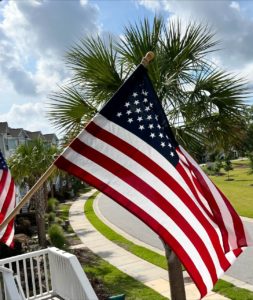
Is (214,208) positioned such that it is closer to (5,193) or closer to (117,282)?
(5,193)

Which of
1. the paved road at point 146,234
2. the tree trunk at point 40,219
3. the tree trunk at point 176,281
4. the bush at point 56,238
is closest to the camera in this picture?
the tree trunk at point 176,281

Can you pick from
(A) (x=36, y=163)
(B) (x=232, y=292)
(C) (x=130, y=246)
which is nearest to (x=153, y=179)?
(B) (x=232, y=292)

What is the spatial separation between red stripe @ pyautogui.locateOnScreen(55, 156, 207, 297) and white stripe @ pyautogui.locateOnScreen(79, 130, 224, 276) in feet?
0.78

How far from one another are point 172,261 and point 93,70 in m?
3.80

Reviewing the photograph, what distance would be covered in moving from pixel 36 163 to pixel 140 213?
13555 millimetres

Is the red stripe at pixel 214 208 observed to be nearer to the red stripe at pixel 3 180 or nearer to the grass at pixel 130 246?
the red stripe at pixel 3 180

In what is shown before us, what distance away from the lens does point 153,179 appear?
3.66 meters

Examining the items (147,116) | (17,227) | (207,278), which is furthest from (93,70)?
(17,227)

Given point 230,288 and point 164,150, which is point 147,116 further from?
point 230,288

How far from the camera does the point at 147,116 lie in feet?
12.3

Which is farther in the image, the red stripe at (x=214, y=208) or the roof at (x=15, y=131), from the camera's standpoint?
the roof at (x=15, y=131)

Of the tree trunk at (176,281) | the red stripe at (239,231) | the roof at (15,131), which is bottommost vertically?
the tree trunk at (176,281)

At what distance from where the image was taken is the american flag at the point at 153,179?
3.49m

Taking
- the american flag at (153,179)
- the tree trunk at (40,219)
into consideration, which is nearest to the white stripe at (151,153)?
the american flag at (153,179)
